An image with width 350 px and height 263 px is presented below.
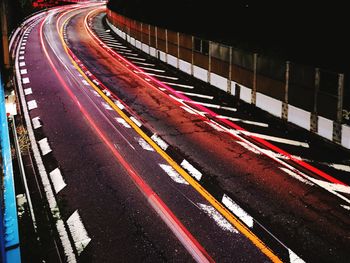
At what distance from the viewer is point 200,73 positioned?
21.0 m

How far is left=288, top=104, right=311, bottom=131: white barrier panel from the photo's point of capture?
521 inches

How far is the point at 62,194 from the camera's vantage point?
9.13 meters

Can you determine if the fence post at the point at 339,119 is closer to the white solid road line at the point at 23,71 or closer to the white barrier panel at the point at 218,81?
the white barrier panel at the point at 218,81

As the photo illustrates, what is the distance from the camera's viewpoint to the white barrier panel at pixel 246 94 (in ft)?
54.2

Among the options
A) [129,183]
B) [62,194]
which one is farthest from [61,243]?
[129,183]

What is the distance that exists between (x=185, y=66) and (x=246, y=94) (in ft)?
22.7

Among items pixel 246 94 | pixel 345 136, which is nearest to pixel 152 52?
pixel 246 94

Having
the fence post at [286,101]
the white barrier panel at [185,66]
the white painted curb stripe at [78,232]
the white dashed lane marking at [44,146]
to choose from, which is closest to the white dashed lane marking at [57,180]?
the white painted curb stripe at [78,232]

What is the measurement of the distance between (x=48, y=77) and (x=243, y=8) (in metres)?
16.4

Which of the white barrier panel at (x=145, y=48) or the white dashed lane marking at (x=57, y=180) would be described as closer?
the white dashed lane marking at (x=57, y=180)

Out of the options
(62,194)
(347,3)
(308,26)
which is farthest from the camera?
(308,26)

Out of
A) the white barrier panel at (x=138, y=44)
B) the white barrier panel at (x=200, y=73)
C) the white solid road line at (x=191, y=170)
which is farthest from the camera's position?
the white barrier panel at (x=138, y=44)

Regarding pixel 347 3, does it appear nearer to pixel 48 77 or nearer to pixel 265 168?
pixel 265 168

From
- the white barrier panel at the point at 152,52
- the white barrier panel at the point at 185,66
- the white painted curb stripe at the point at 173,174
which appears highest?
the white barrier panel at the point at 152,52
